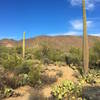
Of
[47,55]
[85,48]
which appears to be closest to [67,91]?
[85,48]

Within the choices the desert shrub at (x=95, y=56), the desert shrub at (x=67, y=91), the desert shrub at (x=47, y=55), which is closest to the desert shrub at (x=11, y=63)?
the desert shrub at (x=67, y=91)

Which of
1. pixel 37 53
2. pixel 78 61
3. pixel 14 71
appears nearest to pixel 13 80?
pixel 14 71

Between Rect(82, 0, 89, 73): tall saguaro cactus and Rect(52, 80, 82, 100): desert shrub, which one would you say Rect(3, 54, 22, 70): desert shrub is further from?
Rect(82, 0, 89, 73): tall saguaro cactus

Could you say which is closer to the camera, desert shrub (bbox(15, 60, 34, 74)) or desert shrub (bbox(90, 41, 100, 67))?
desert shrub (bbox(15, 60, 34, 74))

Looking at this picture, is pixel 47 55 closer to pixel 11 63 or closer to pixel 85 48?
pixel 85 48

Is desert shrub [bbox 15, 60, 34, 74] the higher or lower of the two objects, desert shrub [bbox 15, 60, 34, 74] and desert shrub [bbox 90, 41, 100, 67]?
the lower

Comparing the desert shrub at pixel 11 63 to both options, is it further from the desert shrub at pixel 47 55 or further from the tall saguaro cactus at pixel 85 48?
the desert shrub at pixel 47 55

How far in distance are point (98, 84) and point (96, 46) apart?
705cm

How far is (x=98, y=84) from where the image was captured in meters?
10.6

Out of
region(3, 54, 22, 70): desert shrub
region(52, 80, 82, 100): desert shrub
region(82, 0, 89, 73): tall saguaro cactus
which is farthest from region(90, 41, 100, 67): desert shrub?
region(52, 80, 82, 100): desert shrub

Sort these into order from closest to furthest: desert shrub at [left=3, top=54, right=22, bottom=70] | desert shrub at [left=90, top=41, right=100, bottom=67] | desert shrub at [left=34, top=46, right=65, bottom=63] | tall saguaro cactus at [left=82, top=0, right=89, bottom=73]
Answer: desert shrub at [left=3, top=54, right=22, bottom=70]
tall saguaro cactus at [left=82, top=0, right=89, bottom=73]
desert shrub at [left=90, top=41, right=100, bottom=67]
desert shrub at [left=34, top=46, right=65, bottom=63]

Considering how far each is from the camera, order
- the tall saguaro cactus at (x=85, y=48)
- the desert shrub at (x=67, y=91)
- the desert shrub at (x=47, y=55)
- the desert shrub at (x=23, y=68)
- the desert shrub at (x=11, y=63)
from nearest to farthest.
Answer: the desert shrub at (x=67, y=91)
the desert shrub at (x=11, y=63)
the desert shrub at (x=23, y=68)
the tall saguaro cactus at (x=85, y=48)
the desert shrub at (x=47, y=55)

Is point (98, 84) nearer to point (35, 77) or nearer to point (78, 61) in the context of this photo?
point (35, 77)

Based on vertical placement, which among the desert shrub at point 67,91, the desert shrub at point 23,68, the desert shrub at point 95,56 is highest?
the desert shrub at point 95,56
